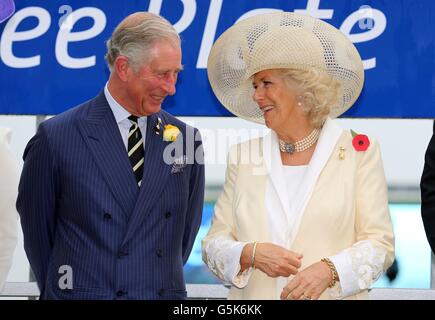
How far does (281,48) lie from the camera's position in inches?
167

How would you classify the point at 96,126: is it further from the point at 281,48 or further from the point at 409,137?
the point at 409,137

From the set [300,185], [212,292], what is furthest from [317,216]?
[212,292]

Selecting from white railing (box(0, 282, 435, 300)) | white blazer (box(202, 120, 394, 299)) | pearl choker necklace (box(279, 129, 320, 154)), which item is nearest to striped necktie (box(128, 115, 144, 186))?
white blazer (box(202, 120, 394, 299))

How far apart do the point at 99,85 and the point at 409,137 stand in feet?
5.87

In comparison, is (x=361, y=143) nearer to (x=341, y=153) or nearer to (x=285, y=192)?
(x=341, y=153)

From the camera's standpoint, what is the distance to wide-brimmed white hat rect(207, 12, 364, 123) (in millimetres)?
4238

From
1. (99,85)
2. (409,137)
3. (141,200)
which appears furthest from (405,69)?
(141,200)

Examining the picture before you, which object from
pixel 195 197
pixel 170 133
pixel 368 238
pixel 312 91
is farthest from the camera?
pixel 195 197

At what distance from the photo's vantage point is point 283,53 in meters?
4.21

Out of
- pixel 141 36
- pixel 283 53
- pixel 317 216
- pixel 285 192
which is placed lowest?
pixel 317 216

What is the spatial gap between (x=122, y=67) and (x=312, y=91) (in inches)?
33.1

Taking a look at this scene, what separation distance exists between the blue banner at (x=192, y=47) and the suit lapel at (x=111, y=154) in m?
1.40

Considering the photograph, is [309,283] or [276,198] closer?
[309,283]

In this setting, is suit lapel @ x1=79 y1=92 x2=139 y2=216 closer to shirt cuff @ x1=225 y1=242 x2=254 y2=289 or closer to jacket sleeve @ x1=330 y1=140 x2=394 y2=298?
shirt cuff @ x1=225 y1=242 x2=254 y2=289
